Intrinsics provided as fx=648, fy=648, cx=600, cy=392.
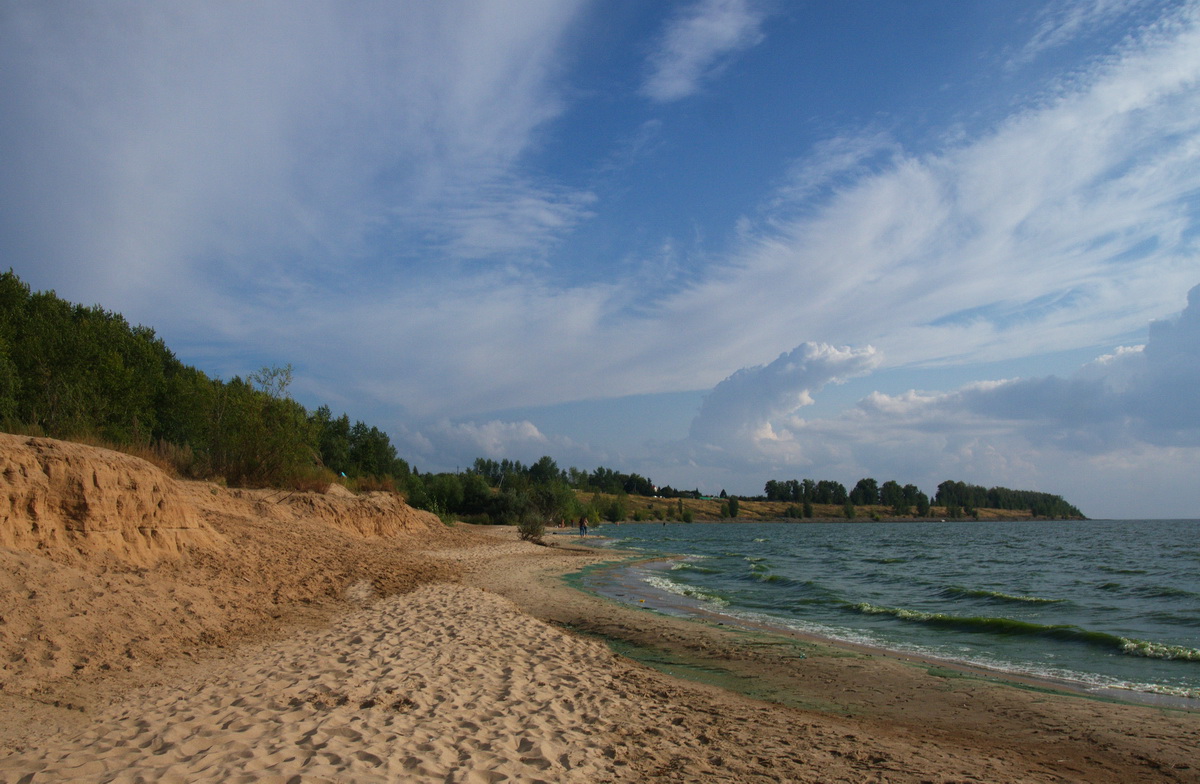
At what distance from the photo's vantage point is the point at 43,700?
653 cm

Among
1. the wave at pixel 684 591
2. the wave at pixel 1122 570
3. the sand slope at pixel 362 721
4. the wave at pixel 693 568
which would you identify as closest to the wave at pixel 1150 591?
the wave at pixel 1122 570

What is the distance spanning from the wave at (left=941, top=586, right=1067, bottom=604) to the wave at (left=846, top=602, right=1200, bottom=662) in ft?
13.6

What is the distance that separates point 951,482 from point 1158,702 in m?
199

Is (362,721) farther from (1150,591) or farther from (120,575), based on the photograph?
(1150,591)

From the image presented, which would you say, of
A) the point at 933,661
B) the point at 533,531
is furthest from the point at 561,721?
the point at 533,531

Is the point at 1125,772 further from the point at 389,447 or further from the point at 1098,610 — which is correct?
the point at 389,447

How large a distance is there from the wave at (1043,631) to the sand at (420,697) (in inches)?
202

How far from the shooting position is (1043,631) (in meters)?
15.3

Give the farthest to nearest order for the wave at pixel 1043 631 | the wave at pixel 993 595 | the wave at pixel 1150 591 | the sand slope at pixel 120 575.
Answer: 1. the wave at pixel 1150 591
2. the wave at pixel 993 595
3. the wave at pixel 1043 631
4. the sand slope at pixel 120 575

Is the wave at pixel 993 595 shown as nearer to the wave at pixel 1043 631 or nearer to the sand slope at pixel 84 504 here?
the wave at pixel 1043 631

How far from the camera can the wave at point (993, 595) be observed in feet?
65.8

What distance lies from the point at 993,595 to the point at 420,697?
20.5 m

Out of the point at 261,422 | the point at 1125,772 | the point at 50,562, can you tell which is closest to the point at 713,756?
the point at 1125,772

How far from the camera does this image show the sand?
5684mm
